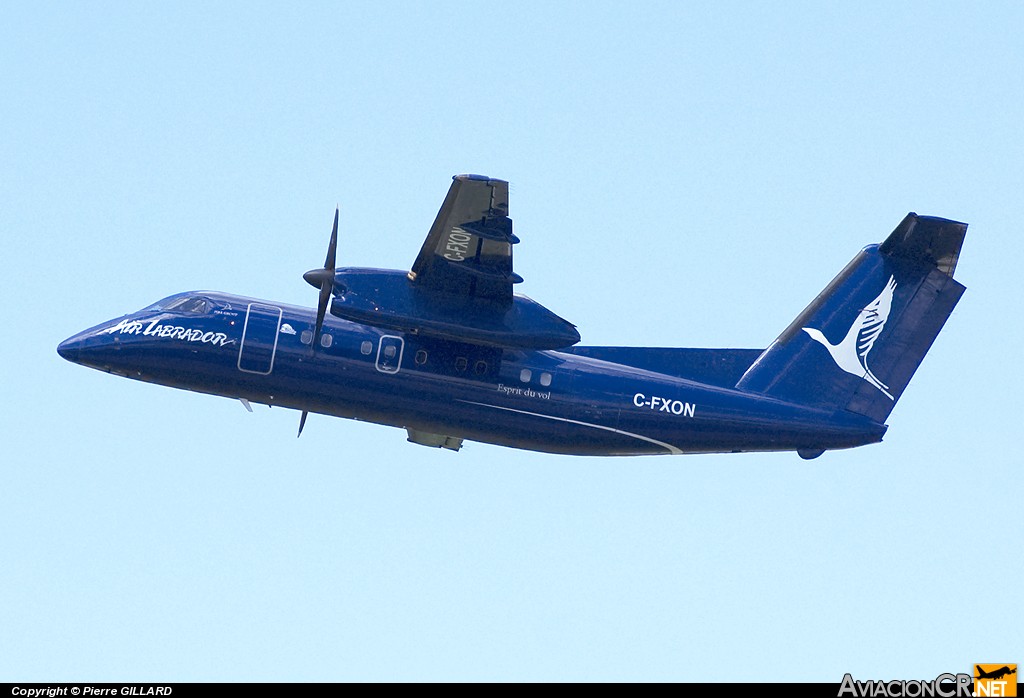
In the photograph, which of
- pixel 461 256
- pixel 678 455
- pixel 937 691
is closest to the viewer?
pixel 937 691

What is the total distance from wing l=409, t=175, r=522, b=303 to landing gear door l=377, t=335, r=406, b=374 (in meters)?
1.08

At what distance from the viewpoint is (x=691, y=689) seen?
722 inches

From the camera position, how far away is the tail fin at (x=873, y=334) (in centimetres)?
2450

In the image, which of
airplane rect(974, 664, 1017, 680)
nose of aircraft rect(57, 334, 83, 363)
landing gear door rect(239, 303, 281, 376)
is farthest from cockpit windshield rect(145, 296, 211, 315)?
airplane rect(974, 664, 1017, 680)

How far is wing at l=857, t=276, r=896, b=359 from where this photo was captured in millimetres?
24875

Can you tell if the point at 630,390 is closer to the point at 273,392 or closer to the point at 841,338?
the point at 841,338

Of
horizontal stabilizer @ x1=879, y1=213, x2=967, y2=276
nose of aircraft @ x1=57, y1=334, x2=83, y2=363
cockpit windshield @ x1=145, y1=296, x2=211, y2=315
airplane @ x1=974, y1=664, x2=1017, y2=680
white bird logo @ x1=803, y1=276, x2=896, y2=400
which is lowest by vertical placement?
airplane @ x1=974, y1=664, x2=1017, y2=680

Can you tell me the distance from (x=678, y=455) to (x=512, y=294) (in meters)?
4.04

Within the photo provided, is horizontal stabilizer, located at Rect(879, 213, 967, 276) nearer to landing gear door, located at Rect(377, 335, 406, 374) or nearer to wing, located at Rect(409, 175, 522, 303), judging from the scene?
wing, located at Rect(409, 175, 522, 303)

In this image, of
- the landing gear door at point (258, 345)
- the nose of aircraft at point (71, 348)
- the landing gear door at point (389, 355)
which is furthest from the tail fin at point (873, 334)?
the nose of aircraft at point (71, 348)

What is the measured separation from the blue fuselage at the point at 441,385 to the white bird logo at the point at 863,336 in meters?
0.94

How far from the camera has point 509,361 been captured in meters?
23.9

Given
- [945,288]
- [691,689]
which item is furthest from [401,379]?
[945,288]

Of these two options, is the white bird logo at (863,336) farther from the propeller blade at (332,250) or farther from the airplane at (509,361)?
the propeller blade at (332,250)
